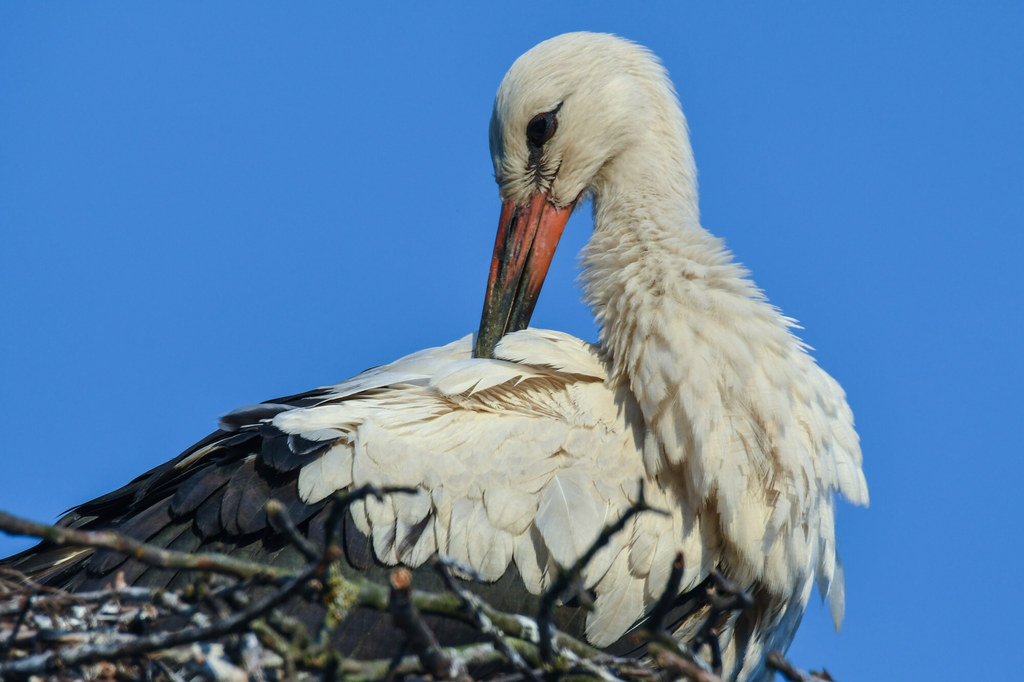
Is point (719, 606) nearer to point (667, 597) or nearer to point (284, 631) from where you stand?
point (667, 597)

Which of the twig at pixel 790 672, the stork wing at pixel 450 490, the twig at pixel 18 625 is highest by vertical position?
the stork wing at pixel 450 490

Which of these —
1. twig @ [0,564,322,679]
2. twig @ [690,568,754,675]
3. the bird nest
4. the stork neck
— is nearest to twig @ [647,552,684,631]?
the bird nest

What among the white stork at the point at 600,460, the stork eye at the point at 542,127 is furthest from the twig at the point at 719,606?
the stork eye at the point at 542,127

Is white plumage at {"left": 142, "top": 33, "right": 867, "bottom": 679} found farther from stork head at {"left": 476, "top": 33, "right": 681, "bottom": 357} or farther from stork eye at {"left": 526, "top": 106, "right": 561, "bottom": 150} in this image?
stork eye at {"left": 526, "top": 106, "right": 561, "bottom": 150}

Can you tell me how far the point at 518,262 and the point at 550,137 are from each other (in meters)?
0.41

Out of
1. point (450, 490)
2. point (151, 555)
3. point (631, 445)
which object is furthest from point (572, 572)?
point (631, 445)

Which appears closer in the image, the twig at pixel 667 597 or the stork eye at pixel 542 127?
the twig at pixel 667 597

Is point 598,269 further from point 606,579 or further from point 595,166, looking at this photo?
point 606,579

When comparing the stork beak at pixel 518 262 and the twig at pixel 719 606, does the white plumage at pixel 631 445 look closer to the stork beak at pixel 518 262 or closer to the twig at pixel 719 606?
the stork beak at pixel 518 262

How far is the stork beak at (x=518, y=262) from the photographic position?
3.67m

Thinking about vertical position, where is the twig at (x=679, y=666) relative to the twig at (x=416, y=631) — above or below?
below

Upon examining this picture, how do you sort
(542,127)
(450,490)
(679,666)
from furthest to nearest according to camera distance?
(542,127) < (450,490) < (679,666)

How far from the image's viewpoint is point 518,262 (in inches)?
148

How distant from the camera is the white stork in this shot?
2938mm
